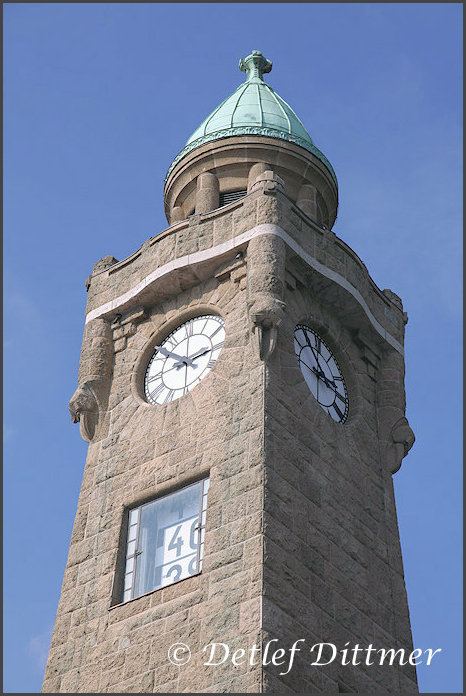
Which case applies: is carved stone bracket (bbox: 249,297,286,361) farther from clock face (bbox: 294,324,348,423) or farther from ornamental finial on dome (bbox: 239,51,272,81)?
ornamental finial on dome (bbox: 239,51,272,81)

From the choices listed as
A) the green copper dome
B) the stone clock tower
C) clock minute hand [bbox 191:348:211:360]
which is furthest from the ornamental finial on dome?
clock minute hand [bbox 191:348:211:360]

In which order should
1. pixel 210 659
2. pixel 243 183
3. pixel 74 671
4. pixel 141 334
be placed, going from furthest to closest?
1. pixel 243 183
2. pixel 141 334
3. pixel 74 671
4. pixel 210 659

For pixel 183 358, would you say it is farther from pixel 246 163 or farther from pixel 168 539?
pixel 246 163

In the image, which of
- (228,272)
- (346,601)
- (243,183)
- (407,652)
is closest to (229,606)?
(346,601)

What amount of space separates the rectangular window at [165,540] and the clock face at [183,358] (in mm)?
2251

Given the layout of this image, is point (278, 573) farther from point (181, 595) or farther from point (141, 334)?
point (141, 334)

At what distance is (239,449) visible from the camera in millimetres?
24125

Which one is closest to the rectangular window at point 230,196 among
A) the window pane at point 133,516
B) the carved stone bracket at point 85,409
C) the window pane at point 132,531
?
the carved stone bracket at point 85,409

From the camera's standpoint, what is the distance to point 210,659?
21922 mm

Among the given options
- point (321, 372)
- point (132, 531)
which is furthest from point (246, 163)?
point (132, 531)

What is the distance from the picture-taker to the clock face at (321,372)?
26359 mm

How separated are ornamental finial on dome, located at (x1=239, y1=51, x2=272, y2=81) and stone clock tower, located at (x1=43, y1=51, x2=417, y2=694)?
3.70 meters

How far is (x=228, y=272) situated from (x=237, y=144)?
415 centimetres

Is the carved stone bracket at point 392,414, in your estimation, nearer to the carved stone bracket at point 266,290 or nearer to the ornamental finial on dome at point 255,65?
the carved stone bracket at point 266,290
